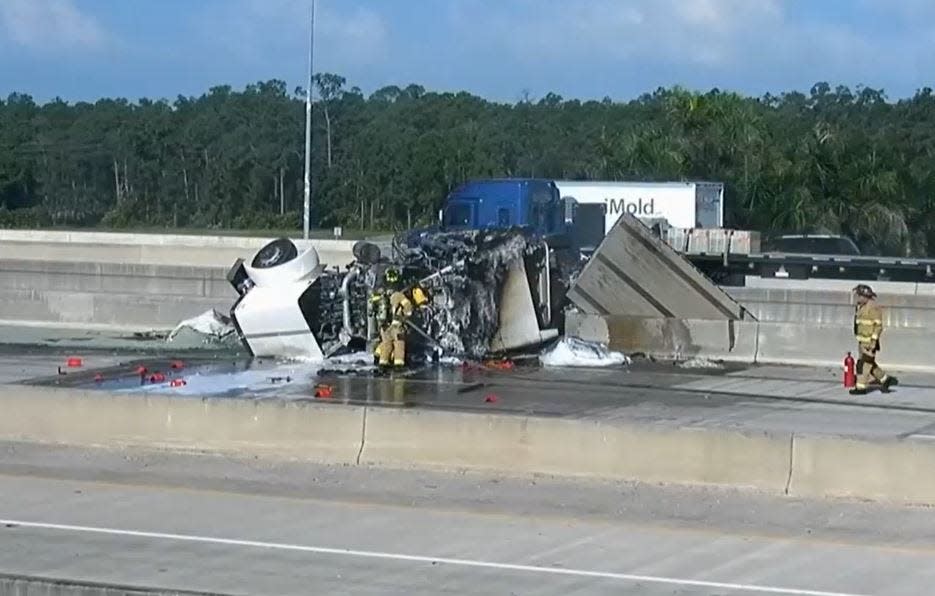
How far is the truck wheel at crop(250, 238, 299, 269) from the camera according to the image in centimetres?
2338

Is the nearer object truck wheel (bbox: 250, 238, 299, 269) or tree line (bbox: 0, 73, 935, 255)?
truck wheel (bbox: 250, 238, 299, 269)

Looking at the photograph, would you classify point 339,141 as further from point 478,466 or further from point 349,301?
point 478,466

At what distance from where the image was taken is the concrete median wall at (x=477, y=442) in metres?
13.2

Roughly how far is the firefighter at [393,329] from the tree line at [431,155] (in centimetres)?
3841

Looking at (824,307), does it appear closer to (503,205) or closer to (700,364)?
(700,364)

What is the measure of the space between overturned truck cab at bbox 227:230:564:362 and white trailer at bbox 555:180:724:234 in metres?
25.3

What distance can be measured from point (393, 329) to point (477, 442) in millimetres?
7272

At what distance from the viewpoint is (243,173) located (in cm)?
9181

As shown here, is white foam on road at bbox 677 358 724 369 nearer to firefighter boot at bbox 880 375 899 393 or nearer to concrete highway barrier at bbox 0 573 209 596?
firefighter boot at bbox 880 375 899 393

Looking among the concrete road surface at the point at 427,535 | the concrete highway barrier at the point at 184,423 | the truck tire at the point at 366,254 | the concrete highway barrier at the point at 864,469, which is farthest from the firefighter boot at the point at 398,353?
A: the concrete highway barrier at the point at 864,469

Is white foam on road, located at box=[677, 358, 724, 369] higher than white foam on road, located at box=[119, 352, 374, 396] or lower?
higher

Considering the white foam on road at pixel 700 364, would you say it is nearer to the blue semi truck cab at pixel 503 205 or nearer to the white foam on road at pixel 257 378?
the white foam on road at pixel 257 378

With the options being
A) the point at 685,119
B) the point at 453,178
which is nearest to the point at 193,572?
the point at 685,119

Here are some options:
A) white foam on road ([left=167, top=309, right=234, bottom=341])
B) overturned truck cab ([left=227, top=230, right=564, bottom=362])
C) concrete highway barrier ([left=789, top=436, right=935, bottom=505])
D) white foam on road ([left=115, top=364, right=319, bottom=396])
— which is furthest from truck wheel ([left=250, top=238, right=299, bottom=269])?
concrete highway barrier ([left=789, top=436, right=935, bottom=505])
